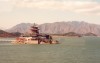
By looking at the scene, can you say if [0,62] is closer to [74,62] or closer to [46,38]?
[74,62]

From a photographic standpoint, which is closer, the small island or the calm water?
the calm water

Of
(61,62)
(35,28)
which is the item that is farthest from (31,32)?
(61,62)

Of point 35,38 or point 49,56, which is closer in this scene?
point 49,56

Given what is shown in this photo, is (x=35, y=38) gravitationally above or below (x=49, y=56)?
above

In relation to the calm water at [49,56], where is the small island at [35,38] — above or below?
above

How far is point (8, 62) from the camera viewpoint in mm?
60438

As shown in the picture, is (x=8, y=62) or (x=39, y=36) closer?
(x=8, y=62)

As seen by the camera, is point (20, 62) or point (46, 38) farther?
point (46, 38)

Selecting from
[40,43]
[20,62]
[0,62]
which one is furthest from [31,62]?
[40,43]

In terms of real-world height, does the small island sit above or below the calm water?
above

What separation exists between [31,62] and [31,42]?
78.1 m

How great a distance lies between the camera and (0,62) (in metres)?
60.4

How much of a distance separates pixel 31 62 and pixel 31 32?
80.5 metres

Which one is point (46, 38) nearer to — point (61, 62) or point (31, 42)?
point (31, 42)
